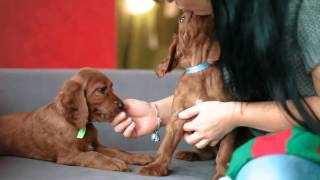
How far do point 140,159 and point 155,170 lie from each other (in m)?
0.27

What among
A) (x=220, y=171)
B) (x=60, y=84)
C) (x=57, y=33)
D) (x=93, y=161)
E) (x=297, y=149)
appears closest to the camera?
(x=297, y=149)

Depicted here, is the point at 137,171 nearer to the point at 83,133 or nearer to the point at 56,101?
the point at 83,133

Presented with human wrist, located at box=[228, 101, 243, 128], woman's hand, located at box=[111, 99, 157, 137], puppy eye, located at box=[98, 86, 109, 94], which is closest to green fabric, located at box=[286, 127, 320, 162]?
human wrist, located at box=[228, 101, 243, 128]

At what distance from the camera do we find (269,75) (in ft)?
3.83

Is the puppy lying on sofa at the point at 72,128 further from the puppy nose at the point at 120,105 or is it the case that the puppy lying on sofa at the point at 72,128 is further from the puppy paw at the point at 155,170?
the puppy paw at the point at 155,170

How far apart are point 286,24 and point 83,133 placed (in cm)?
86

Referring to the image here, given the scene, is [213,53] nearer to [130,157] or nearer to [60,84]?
[130,157]

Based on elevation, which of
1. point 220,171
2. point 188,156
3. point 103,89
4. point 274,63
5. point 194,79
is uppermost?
point 274,63

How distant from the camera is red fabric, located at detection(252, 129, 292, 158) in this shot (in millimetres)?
1080

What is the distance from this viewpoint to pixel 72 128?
1789mm

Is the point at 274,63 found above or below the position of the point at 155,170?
above

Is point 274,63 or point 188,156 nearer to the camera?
point 274,63

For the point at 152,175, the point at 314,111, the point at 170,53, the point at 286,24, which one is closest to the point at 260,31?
the point at 286,24

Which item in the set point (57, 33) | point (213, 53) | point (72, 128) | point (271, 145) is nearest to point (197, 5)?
point (213, 53)
